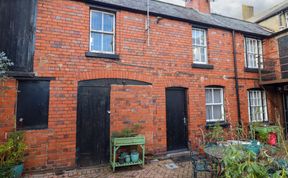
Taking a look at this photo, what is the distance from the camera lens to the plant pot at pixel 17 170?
4374 mm

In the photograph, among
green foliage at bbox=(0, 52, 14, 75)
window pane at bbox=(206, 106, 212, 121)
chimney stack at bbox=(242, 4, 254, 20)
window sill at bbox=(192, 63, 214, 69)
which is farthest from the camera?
chimney stack at bbox=(242, 4, 254, 20)

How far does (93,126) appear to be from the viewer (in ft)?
19.5

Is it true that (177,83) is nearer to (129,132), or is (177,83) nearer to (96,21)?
(129,132)

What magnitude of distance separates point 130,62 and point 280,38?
867 centimetres

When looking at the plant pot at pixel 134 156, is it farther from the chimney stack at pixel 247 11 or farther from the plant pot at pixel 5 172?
the chimney stack at pixel 247 11

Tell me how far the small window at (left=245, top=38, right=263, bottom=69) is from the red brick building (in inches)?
33.8

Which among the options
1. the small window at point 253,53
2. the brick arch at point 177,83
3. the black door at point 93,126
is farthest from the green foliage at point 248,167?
the small window at point 253,53

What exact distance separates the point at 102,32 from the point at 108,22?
0.49 meters

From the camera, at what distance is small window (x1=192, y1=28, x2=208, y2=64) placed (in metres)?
8.18

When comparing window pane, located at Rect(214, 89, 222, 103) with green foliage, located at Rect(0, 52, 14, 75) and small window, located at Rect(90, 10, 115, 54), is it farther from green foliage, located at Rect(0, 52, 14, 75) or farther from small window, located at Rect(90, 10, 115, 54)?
green foliage, located at Rect(0, 52, 14, 75)

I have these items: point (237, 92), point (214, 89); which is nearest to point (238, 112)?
point (237, 92)

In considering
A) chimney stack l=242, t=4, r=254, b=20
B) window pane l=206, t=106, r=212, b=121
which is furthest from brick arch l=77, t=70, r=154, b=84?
chimney stack l=242, t=4, r=254, b=20

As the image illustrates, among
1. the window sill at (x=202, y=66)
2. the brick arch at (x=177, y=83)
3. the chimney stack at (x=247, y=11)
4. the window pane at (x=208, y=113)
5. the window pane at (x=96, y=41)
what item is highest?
the chimney stack at (x=247, y=11)

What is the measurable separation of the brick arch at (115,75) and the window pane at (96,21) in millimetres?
1658
